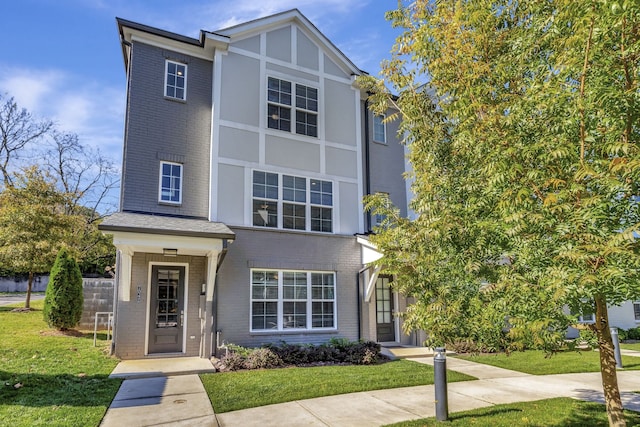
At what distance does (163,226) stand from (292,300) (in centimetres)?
429

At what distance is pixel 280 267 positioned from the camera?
38.6ft

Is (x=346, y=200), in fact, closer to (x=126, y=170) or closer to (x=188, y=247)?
(x=188, y=247)

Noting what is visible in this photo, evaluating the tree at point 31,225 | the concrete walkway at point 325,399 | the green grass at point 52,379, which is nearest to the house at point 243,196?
the green grass at point 52,379

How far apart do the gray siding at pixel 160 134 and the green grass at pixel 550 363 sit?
8775 mm

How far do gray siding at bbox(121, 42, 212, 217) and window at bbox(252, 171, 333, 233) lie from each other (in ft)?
5.08

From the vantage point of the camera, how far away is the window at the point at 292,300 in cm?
1144

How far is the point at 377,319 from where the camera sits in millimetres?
13859

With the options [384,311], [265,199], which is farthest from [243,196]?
[384,311]

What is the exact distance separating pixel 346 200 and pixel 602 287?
10.2 m

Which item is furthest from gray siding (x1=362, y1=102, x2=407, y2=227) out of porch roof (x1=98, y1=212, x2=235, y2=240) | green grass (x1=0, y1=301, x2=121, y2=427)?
green grass (x1=0, y1=301, x2=121, y2=427)

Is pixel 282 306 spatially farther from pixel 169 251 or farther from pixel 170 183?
pixel 170 183

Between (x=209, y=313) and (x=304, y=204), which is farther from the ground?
(x=304, y=204)

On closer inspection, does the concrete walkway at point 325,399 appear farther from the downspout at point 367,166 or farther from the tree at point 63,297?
the downspout at point 367,166

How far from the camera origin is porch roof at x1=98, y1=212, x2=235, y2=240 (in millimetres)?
9008
